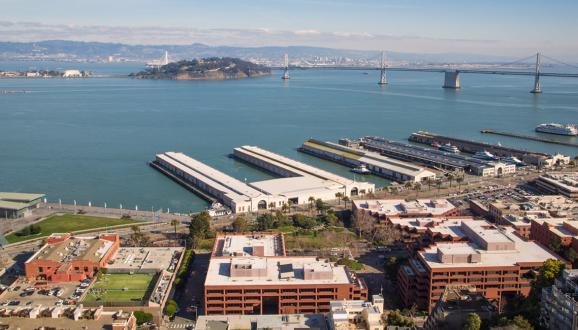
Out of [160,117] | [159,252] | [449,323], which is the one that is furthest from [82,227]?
[160,117]

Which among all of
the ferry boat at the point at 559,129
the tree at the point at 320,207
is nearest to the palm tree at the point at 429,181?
the tree at the point at 320,207

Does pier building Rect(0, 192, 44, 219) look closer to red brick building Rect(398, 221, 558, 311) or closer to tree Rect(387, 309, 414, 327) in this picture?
red brick building Rect(398, 221, 558, 311)

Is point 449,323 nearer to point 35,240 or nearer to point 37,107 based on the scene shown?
point 35,240

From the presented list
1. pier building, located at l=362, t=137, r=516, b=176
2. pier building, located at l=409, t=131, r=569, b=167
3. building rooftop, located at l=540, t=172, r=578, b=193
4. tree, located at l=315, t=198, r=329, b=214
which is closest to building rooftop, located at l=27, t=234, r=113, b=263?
tree, located at l=315, t=198, r=329, b=214

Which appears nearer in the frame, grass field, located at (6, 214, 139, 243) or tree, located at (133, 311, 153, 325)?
tree, located at (133, 311, 153, 325)

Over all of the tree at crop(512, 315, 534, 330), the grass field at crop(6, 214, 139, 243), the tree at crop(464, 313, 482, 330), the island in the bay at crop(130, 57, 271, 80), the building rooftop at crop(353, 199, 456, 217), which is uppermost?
the island in the bay at crop(130, 57, 271, 80)

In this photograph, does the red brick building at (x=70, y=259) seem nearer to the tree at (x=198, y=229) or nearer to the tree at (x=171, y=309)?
the tree at (x=198, y=229)
